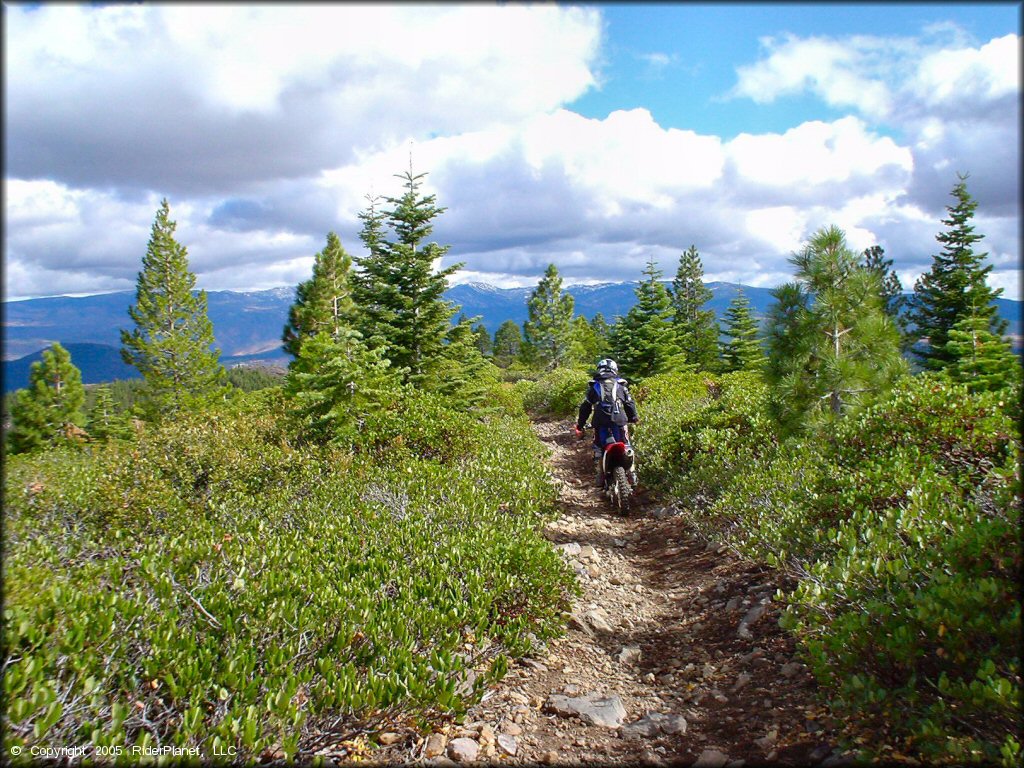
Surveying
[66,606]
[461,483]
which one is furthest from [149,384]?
[66,606]

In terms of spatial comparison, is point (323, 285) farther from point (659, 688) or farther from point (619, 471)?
point (659, 688)

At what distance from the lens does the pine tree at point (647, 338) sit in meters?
28.4

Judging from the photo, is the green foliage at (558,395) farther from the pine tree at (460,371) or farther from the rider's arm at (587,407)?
the rider's arm at (587,407)

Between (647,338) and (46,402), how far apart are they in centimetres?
3171

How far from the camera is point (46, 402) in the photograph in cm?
3034

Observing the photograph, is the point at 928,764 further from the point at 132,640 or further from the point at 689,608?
the point at 132,640

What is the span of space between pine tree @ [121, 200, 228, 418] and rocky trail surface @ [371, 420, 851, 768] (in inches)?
1016

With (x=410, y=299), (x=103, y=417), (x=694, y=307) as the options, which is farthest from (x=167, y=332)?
(x=694, y=307)

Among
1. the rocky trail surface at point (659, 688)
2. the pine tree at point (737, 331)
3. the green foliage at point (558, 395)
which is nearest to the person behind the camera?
the rocky trail surface at point (659, 688)

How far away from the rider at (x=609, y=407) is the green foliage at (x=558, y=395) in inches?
426

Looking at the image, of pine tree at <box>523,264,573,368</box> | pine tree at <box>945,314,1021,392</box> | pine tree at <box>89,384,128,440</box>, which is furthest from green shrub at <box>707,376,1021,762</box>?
pine tree at <box>523,264,573,368</box>

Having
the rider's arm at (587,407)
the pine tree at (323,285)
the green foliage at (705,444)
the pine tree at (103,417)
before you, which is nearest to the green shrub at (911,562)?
the green foliage at (705,444)

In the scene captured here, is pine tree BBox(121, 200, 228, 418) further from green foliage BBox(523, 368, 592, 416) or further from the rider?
the rider

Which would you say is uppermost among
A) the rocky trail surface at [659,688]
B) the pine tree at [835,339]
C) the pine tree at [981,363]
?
the pine tree at [835,339]
